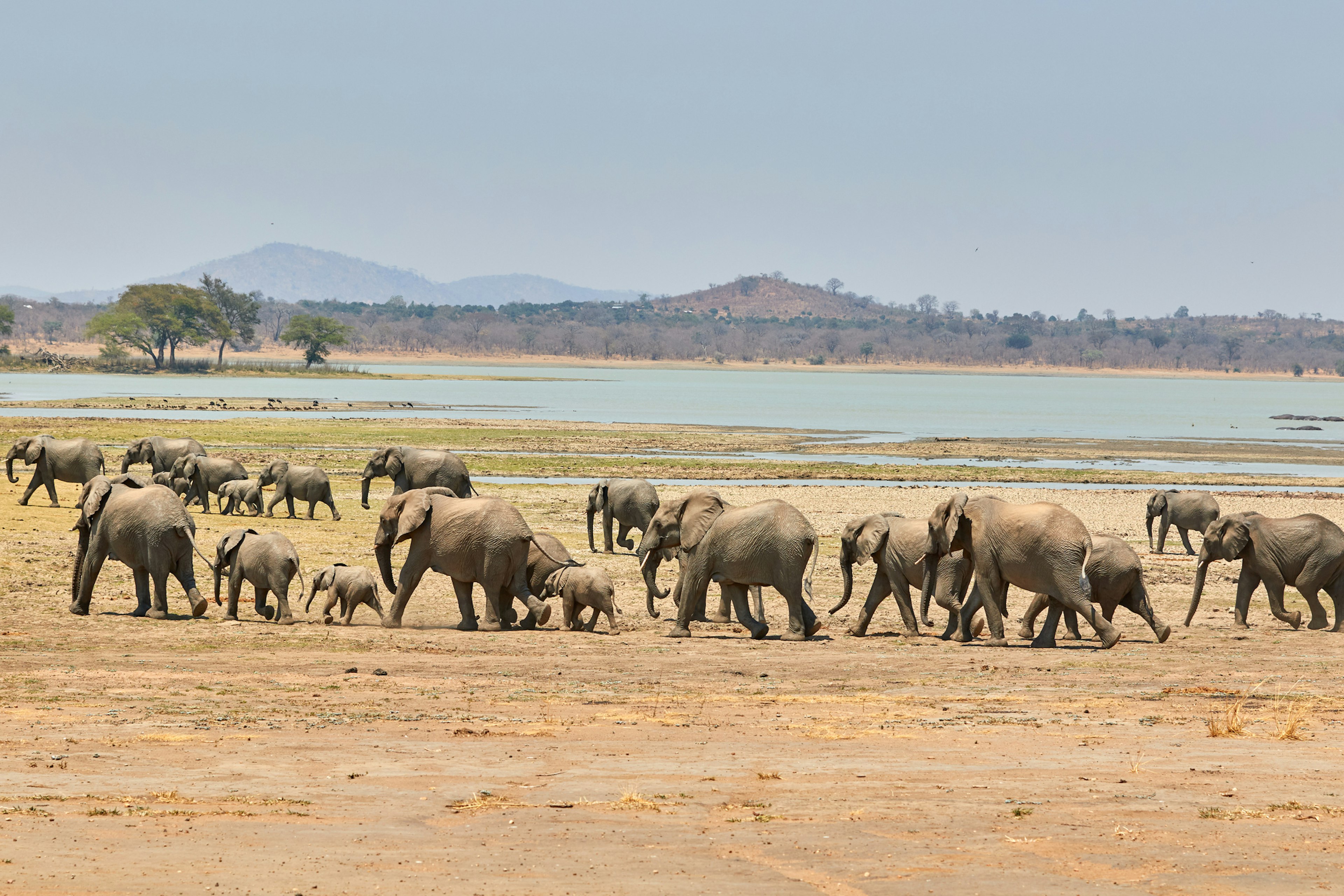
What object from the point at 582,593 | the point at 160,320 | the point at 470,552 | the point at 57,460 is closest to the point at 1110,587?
the point at 582,593

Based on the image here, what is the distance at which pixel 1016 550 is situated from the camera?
1712 cm

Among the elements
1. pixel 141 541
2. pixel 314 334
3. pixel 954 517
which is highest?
pixel 314 334

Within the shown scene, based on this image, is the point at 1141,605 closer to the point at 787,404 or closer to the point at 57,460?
the point at 57,460

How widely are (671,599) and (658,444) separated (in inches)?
1569

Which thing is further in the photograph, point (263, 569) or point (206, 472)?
point (206, 472)

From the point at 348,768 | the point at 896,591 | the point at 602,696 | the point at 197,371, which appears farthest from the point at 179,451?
the point at 197,371

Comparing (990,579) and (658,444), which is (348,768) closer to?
(990,579)

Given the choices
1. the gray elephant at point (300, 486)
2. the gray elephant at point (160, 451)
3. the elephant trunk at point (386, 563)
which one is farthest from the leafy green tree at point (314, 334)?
the elephant trunk at point (386, 563)

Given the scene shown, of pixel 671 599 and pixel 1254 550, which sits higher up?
pixel 1254 550

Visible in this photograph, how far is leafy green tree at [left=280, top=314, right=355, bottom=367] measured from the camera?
16100 cm

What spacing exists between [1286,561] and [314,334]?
150963 mm

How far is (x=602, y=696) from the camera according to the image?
43.2 ft

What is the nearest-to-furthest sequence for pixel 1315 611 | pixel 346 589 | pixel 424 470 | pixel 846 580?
1. pixel 346 589
2. pixel 1315 611
3. pixel 846 580
4. pixel 424 470

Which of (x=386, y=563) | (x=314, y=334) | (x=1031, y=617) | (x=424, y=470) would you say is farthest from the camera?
(x=314, y=334)
